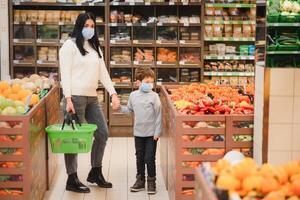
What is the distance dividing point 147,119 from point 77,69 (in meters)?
0.88

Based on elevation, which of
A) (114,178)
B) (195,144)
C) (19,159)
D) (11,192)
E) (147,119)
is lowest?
(114,178)

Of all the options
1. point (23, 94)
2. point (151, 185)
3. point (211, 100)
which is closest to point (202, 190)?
point (211, 100)

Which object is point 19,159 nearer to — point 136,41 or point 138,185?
point 138,185

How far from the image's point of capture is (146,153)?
6043 millimetres

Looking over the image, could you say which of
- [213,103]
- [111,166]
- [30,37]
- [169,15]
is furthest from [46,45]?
[213,103]

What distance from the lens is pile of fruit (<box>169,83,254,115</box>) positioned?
17.3 ft

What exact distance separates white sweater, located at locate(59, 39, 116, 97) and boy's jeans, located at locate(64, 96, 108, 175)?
0.09 metres

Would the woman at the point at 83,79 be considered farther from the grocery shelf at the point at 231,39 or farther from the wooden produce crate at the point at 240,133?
the grocery shelf at the point at 231,39

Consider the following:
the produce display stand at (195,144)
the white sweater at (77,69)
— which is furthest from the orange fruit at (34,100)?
the produce display stand at (195,144)

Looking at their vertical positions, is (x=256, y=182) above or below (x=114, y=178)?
above

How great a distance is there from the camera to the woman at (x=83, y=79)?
5.90 m

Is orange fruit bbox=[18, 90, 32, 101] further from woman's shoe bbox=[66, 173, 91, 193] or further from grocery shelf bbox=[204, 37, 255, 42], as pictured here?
grocery shelf bbox=[204, 37, 255, 42]

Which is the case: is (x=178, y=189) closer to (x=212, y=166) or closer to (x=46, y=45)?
(x=212, y=166)

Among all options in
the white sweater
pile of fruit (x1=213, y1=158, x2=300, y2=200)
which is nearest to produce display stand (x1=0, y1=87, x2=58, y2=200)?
the white sweater
